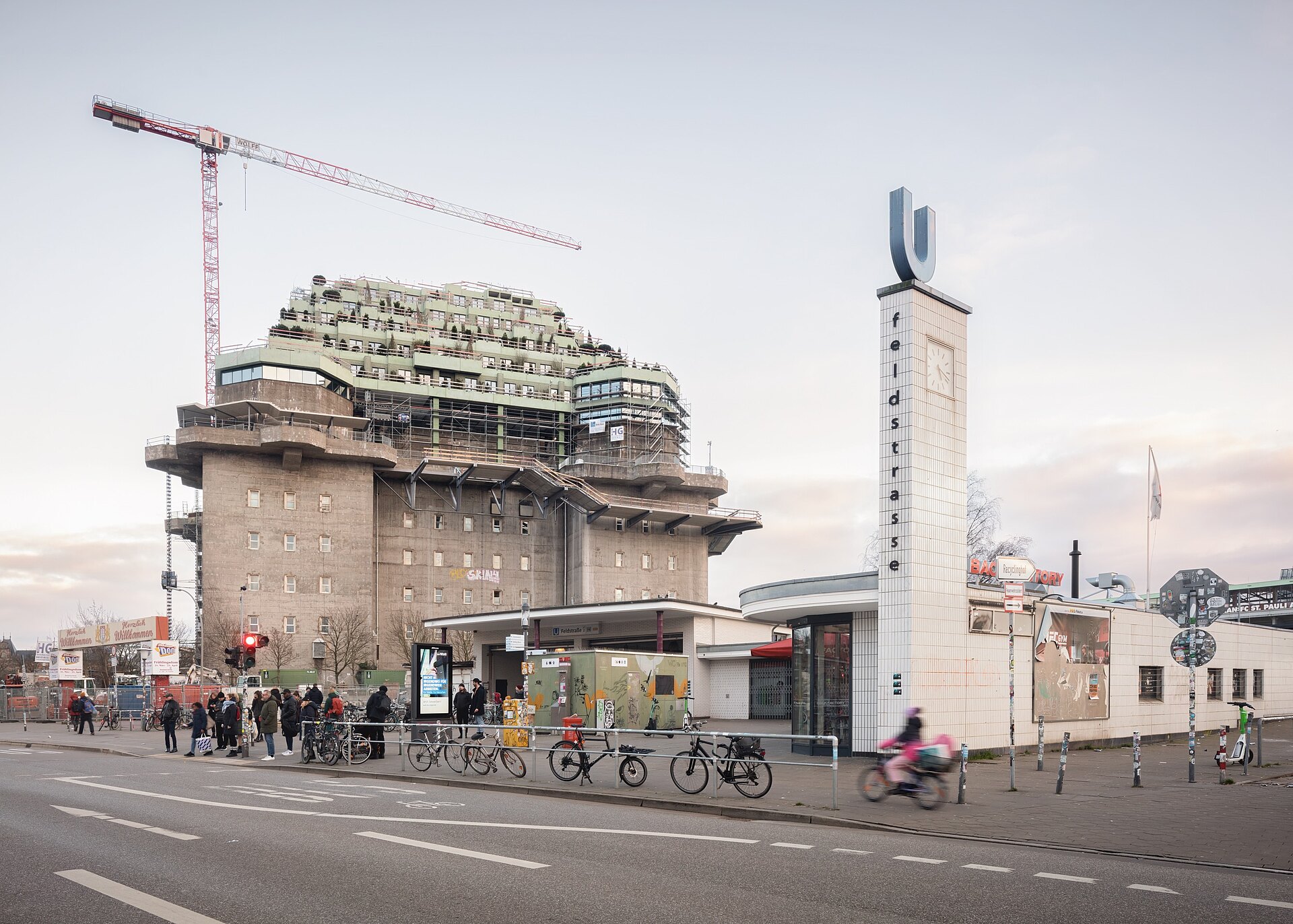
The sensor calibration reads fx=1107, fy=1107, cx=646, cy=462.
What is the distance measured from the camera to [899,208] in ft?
76.9

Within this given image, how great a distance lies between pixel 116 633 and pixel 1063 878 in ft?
223

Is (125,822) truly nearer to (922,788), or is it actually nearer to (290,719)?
(922,788)

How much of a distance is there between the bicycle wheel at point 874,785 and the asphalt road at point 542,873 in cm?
252

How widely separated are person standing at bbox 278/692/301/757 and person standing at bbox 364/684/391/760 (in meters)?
2.38

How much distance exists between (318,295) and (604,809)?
104675 millimetres

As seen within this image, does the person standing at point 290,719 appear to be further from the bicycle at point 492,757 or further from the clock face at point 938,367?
the clock face at point 938,367

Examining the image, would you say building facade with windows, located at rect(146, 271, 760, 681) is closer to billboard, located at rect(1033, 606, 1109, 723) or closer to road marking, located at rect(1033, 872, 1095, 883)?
billboard, located at rect(1033, 606, 1109, 723)

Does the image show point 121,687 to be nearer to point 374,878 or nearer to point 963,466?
point 963,466

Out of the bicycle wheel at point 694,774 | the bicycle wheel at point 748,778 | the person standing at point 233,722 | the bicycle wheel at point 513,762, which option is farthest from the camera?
the person standing at point 233,722

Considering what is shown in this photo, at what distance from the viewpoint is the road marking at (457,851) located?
410 inches

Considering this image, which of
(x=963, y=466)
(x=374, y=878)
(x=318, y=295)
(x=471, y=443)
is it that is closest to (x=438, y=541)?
(x=471, y=443)

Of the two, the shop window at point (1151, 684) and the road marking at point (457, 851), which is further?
the shop window at point (1151, 684)

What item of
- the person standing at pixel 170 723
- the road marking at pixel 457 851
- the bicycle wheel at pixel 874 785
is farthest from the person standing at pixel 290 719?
the bicycle wheel at pixel 874 785

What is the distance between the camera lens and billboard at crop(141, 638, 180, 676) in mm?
53875
